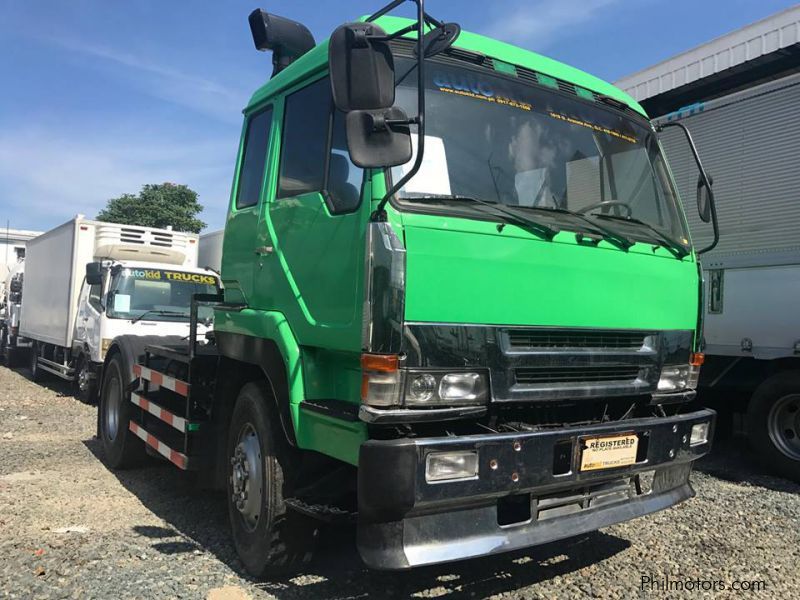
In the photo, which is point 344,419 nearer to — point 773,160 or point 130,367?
point 130,367

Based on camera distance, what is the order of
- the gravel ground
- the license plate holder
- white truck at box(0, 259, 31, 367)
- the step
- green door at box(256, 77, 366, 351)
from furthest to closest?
white truck at box(0, 259, 31, 367) < the step < the gravel ground < the license plate holder < green door at box(256, 77, 366, 351)

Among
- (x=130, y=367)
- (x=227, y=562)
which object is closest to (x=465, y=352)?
(x=227, y=562)

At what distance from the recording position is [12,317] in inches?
627

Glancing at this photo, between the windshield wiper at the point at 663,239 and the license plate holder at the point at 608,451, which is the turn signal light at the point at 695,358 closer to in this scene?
the windshield wiper at the point at 663,239

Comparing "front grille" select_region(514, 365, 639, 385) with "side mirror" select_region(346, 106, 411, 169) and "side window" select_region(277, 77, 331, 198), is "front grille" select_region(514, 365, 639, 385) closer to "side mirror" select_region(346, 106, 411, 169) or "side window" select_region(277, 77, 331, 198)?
"side mirror" select_region(346, 106, 411, 169)

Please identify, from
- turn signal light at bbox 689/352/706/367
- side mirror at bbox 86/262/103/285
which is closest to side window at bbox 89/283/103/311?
side mirror at bbox 86/262/103/285

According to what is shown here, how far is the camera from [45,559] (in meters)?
3.87

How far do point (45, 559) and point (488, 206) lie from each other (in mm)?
3198

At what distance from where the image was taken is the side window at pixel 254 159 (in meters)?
4.05

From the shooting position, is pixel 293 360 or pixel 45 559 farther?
pixel 45 559

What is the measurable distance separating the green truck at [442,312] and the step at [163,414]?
3 cm

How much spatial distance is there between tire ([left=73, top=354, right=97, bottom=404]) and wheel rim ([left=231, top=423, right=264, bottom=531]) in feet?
23.3

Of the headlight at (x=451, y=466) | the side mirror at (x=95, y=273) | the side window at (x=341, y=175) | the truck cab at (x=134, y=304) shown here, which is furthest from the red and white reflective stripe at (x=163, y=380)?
the side mirror at (x=95, y=273)

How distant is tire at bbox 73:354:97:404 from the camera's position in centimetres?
1009
